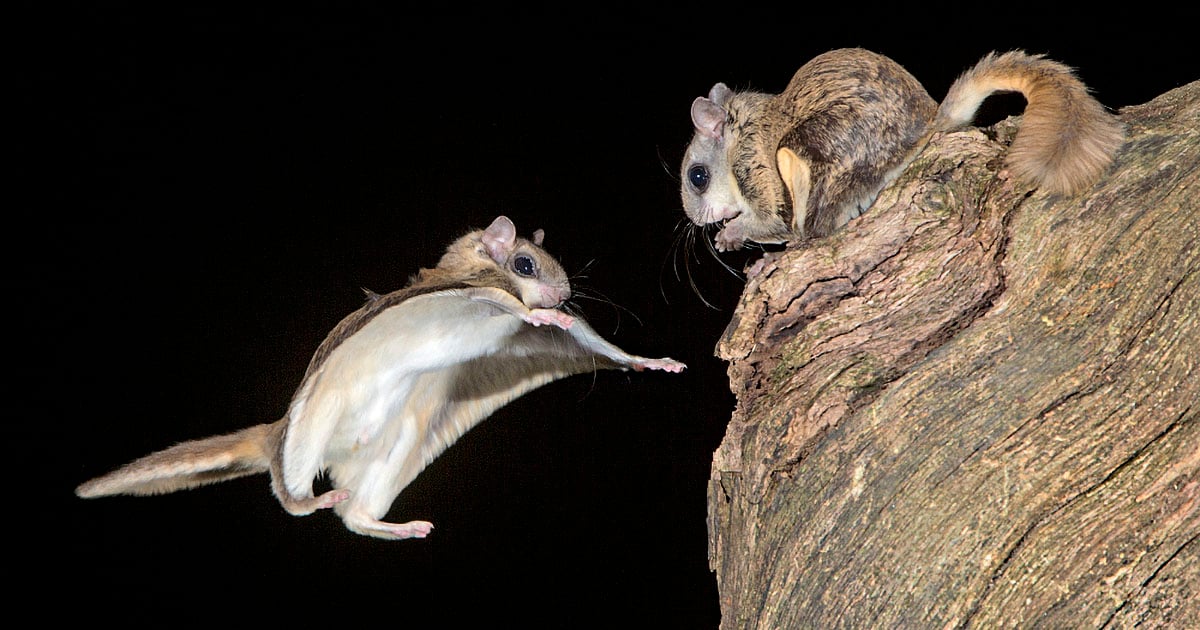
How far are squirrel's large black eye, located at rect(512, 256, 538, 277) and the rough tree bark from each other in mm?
753

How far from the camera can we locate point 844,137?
8.45 feet

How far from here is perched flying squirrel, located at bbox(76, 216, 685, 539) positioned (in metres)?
2.46

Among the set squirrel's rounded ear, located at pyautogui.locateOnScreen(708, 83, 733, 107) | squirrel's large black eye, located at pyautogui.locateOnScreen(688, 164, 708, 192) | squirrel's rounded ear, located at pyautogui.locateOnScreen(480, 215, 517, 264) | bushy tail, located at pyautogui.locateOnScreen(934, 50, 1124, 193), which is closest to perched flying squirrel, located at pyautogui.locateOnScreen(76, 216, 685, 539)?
squirrel's rounded ear, located at pyautogui.locateOnScreen(480, 215, 517, 264)

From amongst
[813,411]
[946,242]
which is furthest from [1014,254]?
[813,411]

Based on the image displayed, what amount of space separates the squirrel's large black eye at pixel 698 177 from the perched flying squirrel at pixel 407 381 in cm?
51

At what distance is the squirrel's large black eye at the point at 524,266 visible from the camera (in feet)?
9.28

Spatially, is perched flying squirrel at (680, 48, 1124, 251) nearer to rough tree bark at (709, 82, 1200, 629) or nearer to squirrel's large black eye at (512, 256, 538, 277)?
rough tree bark at (709, 82, 1200, 629)

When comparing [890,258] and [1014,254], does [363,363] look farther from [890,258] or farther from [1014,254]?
[1014,254]

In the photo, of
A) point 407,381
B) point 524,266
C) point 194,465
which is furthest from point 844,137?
point 194,465

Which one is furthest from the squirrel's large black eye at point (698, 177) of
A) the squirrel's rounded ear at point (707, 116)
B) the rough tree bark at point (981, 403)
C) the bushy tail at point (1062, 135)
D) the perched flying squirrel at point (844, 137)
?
the bushy tail at point (1062, 135)

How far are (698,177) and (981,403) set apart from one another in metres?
1.24

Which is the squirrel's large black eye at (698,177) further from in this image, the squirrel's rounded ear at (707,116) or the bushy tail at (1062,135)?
the bushy tail at (1062,135)

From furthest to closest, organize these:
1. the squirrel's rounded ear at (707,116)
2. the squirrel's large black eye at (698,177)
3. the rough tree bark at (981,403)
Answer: the squirrel's large black eye at (698,177) → the squirrel's rounded ear at (707,116) → the rough tree bark at (981,403)

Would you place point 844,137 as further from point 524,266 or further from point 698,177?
point 524,266
